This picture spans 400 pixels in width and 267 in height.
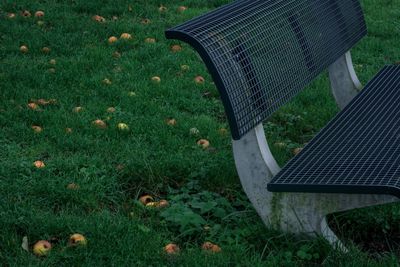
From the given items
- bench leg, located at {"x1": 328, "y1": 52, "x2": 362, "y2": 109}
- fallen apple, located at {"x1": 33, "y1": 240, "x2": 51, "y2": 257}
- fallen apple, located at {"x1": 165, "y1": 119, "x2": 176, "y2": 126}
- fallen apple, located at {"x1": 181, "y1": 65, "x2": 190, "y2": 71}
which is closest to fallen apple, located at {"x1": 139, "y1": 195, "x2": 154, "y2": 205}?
fallen apple, located at {"x1": 33, "y1": 240, "x2": 51, "y2": 257}

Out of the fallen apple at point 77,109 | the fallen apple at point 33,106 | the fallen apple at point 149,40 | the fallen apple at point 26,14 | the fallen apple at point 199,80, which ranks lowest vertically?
the fallen apple at point 26,14

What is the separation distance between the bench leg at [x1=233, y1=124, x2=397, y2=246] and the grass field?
6 centimetres

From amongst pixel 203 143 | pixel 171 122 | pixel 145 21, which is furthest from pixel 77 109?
pixel 145 21

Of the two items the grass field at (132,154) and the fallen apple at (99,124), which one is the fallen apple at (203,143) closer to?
the grass field at (132,154)

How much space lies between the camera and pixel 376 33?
22.7 feet

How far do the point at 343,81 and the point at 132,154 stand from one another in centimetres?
134

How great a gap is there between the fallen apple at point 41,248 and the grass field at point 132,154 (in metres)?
0.03

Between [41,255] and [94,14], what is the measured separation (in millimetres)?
4337

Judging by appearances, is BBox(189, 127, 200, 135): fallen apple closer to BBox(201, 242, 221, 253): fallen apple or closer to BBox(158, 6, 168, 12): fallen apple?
BBox(201, 242, 221, 253): fallen apple

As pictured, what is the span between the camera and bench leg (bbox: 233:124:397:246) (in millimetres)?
3242

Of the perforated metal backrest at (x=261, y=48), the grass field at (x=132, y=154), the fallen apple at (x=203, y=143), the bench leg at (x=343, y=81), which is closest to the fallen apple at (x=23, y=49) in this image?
the grass field at (x=132, y=154)

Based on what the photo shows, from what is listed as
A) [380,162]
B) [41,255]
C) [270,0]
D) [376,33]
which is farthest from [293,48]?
[376,33]

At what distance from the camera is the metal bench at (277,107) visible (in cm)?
307

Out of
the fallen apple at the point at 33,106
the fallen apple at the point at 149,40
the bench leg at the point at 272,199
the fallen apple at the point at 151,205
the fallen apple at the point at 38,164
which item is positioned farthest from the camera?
the fallen apple at the point at 149,40
